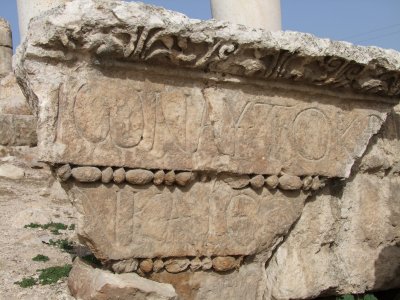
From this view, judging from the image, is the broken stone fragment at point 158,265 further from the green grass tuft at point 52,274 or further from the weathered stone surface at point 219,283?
the green grass tuft at point 52,274

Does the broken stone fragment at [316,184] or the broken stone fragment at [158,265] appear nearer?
the broken stone fragment at [158,265]

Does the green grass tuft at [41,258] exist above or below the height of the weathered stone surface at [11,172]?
below

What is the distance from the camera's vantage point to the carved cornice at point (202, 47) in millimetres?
2787

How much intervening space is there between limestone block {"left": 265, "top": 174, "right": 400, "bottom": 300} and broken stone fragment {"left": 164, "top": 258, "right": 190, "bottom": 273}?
2.13ft

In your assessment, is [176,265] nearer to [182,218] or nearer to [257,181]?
[182,218]

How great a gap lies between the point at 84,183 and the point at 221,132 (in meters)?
0.87

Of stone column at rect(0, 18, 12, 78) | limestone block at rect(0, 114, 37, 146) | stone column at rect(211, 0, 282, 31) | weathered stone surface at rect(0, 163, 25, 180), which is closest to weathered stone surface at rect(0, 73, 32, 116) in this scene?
limestone block at rect(0, 114, 37, 146)

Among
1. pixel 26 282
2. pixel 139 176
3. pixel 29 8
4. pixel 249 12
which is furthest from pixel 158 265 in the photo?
pixel 29 8

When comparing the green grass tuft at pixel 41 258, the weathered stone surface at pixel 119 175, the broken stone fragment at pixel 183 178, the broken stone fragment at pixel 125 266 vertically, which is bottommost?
the green grass tuft at pixel 41 258

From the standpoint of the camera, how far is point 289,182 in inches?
138

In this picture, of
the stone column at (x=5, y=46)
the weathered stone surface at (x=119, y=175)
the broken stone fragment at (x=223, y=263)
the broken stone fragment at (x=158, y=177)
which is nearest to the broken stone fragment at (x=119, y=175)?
the weathered stone surface at (x=119, y=175)

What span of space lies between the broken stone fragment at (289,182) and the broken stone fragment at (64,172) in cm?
135

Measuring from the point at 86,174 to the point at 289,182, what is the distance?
1.32m

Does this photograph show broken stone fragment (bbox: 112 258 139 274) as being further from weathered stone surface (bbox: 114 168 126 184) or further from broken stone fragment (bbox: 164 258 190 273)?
weathered stone surface (bbox: 114 168 126 184)
